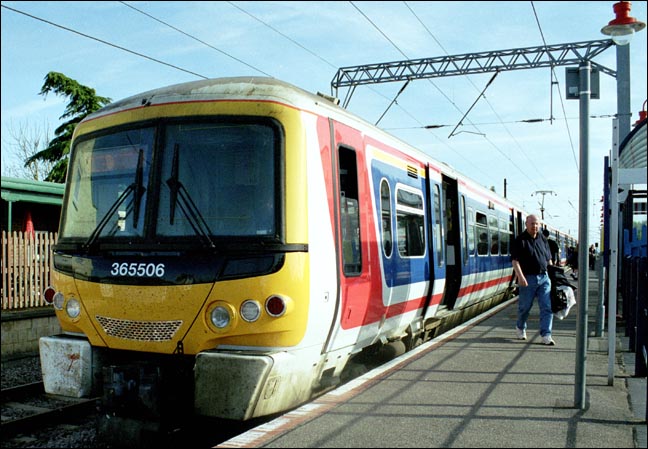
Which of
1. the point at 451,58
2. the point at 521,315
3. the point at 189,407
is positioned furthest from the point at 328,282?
the point at 451,58

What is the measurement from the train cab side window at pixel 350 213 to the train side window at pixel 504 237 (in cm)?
1100

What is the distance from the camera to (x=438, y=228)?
374 inches

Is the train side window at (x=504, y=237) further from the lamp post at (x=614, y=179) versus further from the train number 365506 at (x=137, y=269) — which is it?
the train number 365506 at (x=137, y=269)

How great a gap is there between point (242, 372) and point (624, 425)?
2747 mm

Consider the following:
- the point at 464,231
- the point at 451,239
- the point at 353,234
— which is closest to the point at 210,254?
the point at 353,234

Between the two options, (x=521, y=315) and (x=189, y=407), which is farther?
(x=521, y=315)

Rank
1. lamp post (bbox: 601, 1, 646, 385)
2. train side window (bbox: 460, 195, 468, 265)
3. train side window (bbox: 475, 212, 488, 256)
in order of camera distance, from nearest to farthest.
A: lamp post (bbox: 601, 1, 646, 385)
train side window (bbox: 460, 195, 468, 265)
train side window (bbox: 475, 212, 488, 256)

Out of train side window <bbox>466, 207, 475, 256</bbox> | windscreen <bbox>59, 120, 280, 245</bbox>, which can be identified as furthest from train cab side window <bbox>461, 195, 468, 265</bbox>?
windscreen <bbox>59, 120, 280, 245</bbox>

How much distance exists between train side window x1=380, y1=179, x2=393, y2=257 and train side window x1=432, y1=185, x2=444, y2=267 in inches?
82.7

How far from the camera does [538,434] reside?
4441 mm

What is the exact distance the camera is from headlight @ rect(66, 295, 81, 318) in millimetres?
5500

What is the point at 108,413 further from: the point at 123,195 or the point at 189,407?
the point at 123,195

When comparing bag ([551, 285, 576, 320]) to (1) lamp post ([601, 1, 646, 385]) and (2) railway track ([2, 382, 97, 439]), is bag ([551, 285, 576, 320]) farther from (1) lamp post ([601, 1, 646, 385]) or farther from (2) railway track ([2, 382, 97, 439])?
(2) railway track ([2, 382, 97, 439])

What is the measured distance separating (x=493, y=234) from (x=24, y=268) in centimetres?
1006
